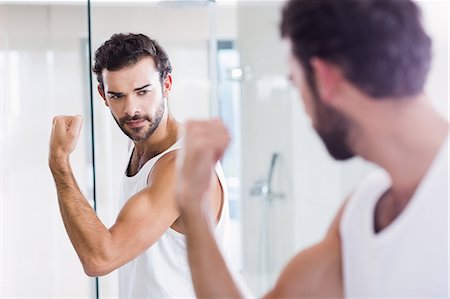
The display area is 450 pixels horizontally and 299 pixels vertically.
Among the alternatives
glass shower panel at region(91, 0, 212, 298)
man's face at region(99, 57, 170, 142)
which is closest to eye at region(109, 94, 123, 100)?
man's face at region(99, 57, 170, 142)

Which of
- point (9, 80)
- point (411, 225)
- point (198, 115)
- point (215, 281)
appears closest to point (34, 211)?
point (9, 80)

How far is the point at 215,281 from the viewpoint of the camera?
0.93 meters

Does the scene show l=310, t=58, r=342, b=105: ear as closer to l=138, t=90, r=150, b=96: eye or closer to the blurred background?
the blurred background

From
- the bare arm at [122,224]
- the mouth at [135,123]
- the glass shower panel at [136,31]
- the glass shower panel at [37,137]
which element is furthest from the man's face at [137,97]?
the glass shower panel at [37,137]

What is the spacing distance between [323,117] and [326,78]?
4 cm

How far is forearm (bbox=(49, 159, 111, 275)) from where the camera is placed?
138 cm

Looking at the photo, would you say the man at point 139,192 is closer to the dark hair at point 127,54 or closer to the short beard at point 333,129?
the dark hair at point 127,54

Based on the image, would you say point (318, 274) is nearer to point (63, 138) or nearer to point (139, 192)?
point (139, 192)

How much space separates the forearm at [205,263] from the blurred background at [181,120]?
0.51 feet

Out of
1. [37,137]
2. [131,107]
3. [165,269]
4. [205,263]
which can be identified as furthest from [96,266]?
[37,137]

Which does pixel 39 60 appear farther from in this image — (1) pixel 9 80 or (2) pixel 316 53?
(2) pixel 316 53

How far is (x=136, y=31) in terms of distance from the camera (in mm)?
1877

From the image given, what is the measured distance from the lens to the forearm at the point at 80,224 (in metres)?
1.38

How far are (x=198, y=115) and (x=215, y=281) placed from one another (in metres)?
1.12
